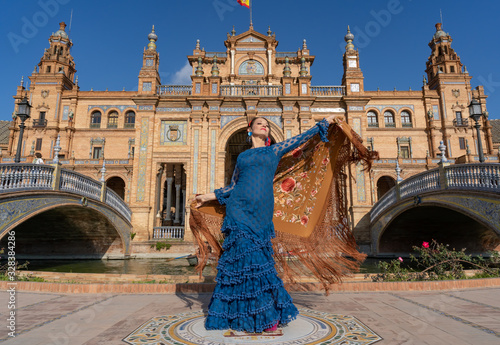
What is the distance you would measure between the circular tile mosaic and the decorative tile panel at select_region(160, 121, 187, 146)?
50.3ft

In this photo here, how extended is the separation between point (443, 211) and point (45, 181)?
13.7 m

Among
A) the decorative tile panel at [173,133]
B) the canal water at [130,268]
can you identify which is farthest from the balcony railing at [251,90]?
the canal water at [130,268]

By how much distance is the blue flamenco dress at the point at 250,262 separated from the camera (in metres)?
3.02

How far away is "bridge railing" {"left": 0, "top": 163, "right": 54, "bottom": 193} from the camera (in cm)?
794

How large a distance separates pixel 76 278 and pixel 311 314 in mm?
5664

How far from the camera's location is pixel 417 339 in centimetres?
274

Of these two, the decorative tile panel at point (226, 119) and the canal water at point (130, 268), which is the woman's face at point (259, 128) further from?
the decorative tile panel at point (226, 119)

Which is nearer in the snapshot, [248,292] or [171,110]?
[248,292]

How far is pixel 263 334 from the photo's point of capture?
2918 mm

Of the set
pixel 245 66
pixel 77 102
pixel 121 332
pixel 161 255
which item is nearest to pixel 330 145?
pixel 121 332

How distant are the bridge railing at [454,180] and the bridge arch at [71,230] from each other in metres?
11.9

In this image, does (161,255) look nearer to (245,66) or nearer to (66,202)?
(66,202)

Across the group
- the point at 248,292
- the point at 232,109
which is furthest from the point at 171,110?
the point at 248,292

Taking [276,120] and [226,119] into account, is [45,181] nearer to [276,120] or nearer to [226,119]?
[226,119]
